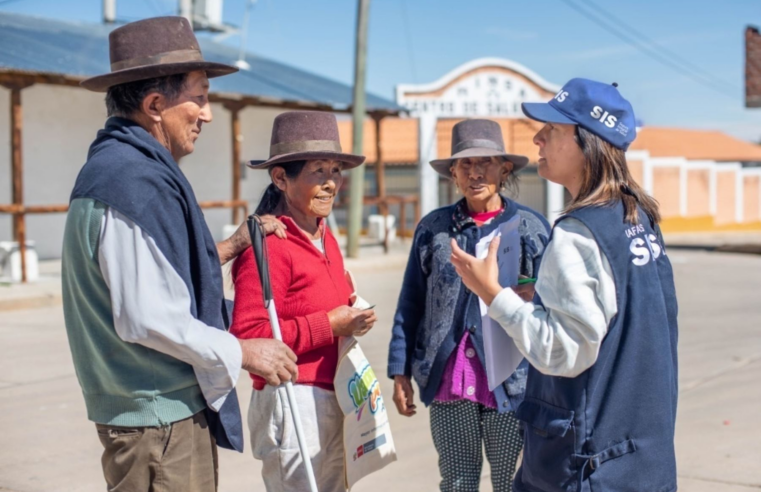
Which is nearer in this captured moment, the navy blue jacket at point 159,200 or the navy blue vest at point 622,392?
the navy blue jacket at point 159,200

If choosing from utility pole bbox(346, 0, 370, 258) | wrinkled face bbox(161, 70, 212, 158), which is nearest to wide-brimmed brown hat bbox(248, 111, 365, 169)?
wrinkled face bbox(161, 70, 212, 158)

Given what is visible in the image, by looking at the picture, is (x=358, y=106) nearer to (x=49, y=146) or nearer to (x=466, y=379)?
(x=49, y=146)

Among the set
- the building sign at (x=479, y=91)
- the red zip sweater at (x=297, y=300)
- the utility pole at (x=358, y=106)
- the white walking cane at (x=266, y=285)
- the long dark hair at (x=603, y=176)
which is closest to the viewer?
the long dark hair at (x=603, y=176)

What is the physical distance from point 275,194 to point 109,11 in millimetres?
18183

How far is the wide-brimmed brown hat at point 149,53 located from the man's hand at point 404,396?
5.40 ft

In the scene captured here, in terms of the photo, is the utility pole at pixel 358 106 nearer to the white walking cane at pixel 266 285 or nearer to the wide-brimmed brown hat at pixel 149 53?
the white walking cane at pixel 266 285

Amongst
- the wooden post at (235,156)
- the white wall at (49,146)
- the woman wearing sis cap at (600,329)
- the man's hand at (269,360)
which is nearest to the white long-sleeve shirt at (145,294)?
the man's hand at (269,360)

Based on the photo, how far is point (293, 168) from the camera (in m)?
3.20

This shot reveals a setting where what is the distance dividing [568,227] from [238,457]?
3.49 metres

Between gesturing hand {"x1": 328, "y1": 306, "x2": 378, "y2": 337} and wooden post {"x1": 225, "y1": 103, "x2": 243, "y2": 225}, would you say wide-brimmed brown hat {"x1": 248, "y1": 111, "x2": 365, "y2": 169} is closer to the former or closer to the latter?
gesturing hand {"x1": 328, "y1": 306, "x2": 378, "y2": 337}

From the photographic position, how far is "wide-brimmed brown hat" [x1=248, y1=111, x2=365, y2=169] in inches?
124

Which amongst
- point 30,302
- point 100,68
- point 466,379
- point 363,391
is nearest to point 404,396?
point 466,379

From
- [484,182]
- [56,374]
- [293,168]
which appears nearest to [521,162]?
[484,182]

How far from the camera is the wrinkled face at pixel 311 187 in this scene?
3.18 metres
